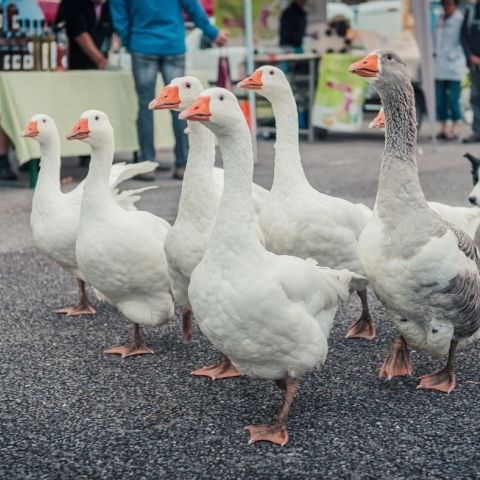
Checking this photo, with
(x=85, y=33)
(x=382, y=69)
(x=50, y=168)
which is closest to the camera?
(x=382, y=69)

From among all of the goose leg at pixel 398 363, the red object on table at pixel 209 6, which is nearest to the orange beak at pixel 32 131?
the goose leg at pixel 398 363

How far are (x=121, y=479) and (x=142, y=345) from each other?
1348mm

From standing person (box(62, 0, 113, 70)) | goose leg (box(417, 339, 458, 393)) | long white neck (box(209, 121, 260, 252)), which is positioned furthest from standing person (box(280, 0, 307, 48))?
long white neck (box(209, 121, 260, 252))

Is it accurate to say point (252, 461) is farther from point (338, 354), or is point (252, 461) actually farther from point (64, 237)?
point (64, 237)

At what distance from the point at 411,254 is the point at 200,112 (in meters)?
1.00

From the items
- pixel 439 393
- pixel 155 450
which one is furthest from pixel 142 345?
pixel 439 393

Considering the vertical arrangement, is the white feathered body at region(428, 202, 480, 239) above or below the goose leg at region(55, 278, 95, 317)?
above

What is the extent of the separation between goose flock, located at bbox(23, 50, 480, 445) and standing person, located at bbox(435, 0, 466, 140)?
27.6 ft

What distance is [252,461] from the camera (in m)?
2.92

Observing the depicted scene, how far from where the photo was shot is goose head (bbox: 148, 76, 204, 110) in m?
3.77

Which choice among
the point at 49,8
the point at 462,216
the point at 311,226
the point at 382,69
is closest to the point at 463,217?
the point at 462,216

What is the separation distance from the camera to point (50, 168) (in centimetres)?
487

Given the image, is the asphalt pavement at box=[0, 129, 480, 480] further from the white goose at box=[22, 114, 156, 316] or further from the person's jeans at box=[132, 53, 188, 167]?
the person's jeans at box=[132, 53, 188, 167]

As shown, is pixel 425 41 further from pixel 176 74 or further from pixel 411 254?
pixel 411 254
